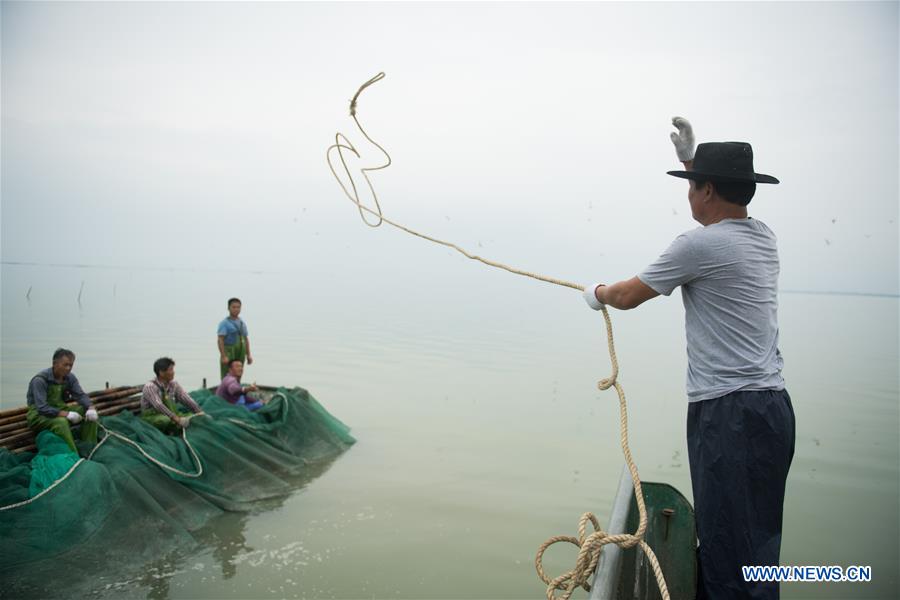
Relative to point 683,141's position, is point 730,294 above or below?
A: below

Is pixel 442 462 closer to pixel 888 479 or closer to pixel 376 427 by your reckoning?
pixel 376 427

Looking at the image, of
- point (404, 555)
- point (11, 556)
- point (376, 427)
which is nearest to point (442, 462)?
point (376, 427)

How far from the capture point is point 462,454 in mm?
8070

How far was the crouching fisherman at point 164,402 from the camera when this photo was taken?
19.3 feet

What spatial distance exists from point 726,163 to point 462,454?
645 cm

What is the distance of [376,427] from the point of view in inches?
357

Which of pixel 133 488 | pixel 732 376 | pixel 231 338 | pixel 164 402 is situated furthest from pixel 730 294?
pixel 231 338

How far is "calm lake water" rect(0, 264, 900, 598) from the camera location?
195 inches

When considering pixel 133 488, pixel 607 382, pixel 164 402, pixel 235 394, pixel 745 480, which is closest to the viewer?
pixel 745 480

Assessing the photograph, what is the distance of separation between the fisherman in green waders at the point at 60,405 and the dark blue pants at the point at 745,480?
501 centimetres

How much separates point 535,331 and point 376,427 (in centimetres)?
1452

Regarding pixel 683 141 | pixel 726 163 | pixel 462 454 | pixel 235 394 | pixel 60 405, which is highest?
pixel 683 141

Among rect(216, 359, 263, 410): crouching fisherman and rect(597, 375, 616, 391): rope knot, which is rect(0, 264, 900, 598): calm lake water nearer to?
rect(216, 359, 263, 410): crouching fisherman

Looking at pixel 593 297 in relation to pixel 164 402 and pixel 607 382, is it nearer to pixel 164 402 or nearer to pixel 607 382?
pixel 607 382
